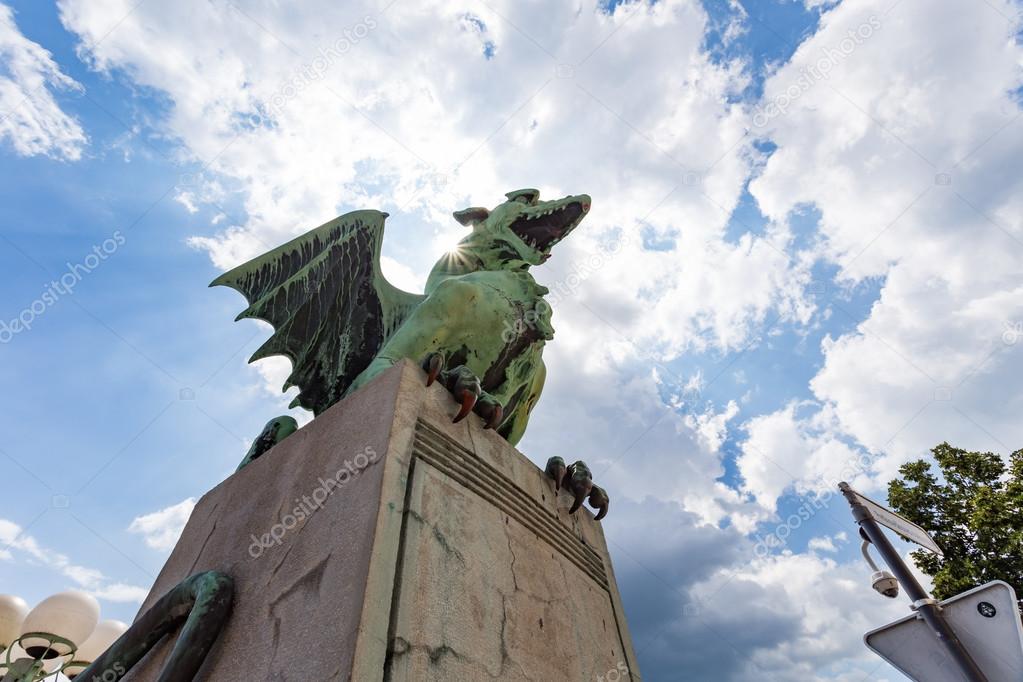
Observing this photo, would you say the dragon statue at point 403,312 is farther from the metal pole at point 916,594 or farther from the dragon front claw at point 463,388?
the metal pole at point 916,594

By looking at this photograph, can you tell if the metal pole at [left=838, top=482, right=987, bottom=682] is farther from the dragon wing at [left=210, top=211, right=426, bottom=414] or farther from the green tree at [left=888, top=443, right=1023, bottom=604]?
the green tree at [left=888, top=443, right=1023, bottom=604]

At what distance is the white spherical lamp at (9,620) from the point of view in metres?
5.46

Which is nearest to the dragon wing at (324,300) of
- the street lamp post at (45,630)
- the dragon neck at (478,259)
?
the dragon neck at (478,259)

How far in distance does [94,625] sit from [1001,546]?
44.5 ft

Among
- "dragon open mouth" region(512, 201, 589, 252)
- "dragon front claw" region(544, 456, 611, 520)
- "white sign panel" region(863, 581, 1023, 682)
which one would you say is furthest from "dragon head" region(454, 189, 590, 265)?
"white sign panel" region(863, 581, 1023, 682)

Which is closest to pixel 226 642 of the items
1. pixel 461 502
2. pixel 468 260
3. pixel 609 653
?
pixel 461 502

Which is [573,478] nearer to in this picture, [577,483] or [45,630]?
[577,483]

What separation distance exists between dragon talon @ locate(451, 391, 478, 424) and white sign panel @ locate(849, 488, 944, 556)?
3.22 m

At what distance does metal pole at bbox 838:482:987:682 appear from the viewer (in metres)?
3.14

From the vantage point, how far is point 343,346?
145 inches

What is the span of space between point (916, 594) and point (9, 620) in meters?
7.26

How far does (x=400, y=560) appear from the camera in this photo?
176cm

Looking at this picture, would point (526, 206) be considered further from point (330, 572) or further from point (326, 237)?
point (330, 572)

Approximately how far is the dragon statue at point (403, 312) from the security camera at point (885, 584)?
7.95 feet
